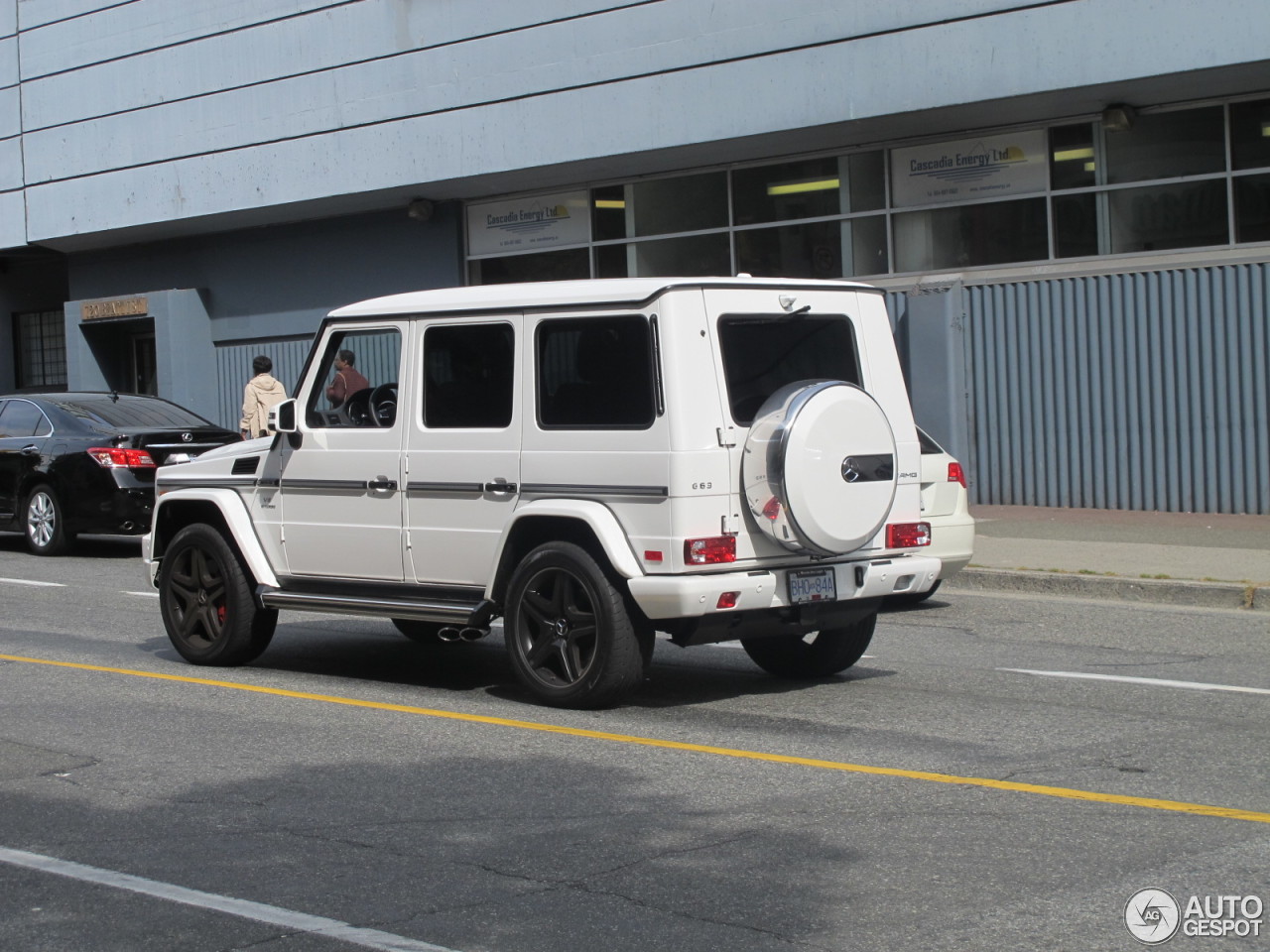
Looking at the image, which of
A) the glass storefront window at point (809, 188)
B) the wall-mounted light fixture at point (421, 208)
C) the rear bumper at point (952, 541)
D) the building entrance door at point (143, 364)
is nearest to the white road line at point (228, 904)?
the rear bumper at point (952, 541)

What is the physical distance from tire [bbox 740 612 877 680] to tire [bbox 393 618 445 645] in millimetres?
2376

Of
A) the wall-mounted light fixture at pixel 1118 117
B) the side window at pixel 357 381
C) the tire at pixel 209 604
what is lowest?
the tire at pixel 209 604

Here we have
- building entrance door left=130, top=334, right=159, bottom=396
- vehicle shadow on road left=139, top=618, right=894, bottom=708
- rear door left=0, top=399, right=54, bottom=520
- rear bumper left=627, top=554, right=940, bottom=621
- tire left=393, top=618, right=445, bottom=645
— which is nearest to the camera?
rear bumper left=627, top=554, right=940, bottom=621

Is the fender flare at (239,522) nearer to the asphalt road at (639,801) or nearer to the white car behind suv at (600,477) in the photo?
the white car behind suv at (600,477)

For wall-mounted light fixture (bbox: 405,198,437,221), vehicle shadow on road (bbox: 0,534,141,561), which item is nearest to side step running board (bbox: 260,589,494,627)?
vehicle shadow on road (bbox: 0,534,141,561)

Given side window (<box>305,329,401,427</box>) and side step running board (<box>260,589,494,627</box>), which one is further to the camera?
side window (<box>305,329,401,427</box>)

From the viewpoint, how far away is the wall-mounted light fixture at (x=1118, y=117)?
16.8 meters

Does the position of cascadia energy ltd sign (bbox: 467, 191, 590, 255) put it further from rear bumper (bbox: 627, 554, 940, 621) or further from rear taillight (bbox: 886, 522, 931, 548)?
rear bumper (bbox: 627, 554, 940, 621)

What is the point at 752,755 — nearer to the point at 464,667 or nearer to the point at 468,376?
the point at 468,376

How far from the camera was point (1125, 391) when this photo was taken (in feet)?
55.9

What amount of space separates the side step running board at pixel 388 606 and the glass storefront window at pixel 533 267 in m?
13.0

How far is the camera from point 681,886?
17.2ft

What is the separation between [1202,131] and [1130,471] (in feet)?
11.8

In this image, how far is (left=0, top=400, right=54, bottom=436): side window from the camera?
1689 cm
